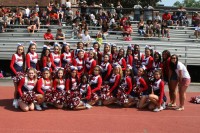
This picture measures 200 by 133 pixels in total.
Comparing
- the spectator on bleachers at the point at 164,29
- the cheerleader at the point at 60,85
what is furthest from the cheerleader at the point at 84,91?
the spectator on bleachers at the point at 164,29

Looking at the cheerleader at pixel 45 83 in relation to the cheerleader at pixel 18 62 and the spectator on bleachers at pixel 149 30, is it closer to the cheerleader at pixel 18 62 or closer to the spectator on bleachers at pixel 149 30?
the cheerleader at pixel 18 62

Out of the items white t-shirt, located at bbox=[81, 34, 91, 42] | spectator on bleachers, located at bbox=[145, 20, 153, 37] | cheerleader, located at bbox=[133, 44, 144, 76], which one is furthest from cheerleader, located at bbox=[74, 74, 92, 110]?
spectator on bleachers, located at bbox=[145, 20, 153, 37]

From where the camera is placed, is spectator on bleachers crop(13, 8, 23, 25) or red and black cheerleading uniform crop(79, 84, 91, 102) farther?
spectator on bleachers crop(13, 8, 23, 25)

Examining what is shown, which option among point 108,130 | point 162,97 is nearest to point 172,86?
point 162,97

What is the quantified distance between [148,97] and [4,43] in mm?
9174

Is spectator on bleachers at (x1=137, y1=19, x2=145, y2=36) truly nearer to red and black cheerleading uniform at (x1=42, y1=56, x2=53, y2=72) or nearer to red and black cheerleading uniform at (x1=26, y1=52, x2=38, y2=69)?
red and black cheerleading uniform at (x1=42, y1=56, x2=53, y2=72)

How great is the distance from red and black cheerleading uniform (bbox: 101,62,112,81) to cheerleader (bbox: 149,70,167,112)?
131 cm

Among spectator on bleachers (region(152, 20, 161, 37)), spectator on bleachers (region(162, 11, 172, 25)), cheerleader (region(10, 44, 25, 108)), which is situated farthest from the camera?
spectator on bleachers (region(162, 11, 172, 25))

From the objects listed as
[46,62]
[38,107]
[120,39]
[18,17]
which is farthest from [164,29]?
[38,107]

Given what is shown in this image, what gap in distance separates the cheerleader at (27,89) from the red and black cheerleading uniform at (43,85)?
135 millimetres

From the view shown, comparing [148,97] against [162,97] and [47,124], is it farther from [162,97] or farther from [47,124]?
[47,124]

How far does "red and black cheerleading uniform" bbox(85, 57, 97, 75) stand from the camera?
9.91m

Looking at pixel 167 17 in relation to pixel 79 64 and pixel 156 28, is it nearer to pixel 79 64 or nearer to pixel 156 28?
pixel 156 28

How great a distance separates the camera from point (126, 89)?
9383mm
